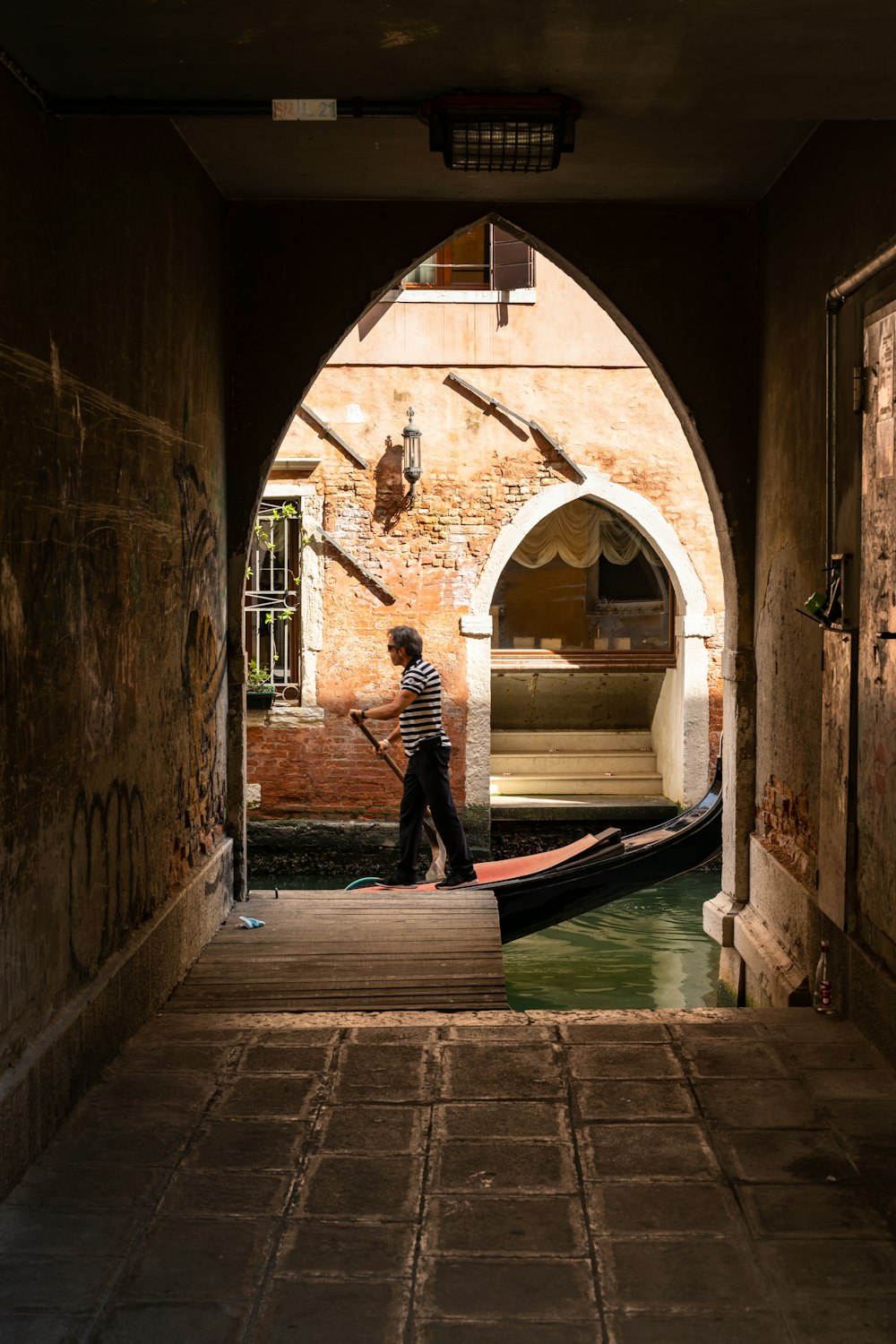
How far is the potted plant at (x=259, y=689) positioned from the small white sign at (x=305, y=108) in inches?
290

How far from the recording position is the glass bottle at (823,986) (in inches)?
164

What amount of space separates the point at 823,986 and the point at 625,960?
3.91 m

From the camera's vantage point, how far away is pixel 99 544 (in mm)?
3598

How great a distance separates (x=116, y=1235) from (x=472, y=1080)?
1.13 meters

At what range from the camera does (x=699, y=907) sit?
9.31 m

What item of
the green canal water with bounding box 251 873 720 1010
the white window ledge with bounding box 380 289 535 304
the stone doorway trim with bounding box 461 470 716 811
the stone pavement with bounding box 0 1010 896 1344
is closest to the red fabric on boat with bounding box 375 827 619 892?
the green canal water with bounding box 251 873 720 1010

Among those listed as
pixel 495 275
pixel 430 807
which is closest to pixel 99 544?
pixel 430 807

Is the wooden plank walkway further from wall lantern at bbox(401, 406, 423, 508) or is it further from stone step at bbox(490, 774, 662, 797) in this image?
stone step at bbox(490, 774, 662, 797)

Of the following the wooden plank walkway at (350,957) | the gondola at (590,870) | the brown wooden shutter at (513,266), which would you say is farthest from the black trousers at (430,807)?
the brown wooden shutter at (513,266)

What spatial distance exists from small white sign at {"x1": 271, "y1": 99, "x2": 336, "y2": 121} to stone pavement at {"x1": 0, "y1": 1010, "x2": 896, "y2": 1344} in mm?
2261

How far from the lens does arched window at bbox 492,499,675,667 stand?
11.9 m

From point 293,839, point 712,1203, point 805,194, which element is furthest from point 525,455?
point 712,1203

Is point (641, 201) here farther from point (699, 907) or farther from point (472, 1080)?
point (699, 907)

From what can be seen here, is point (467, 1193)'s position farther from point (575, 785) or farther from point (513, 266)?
point (575, 785)
